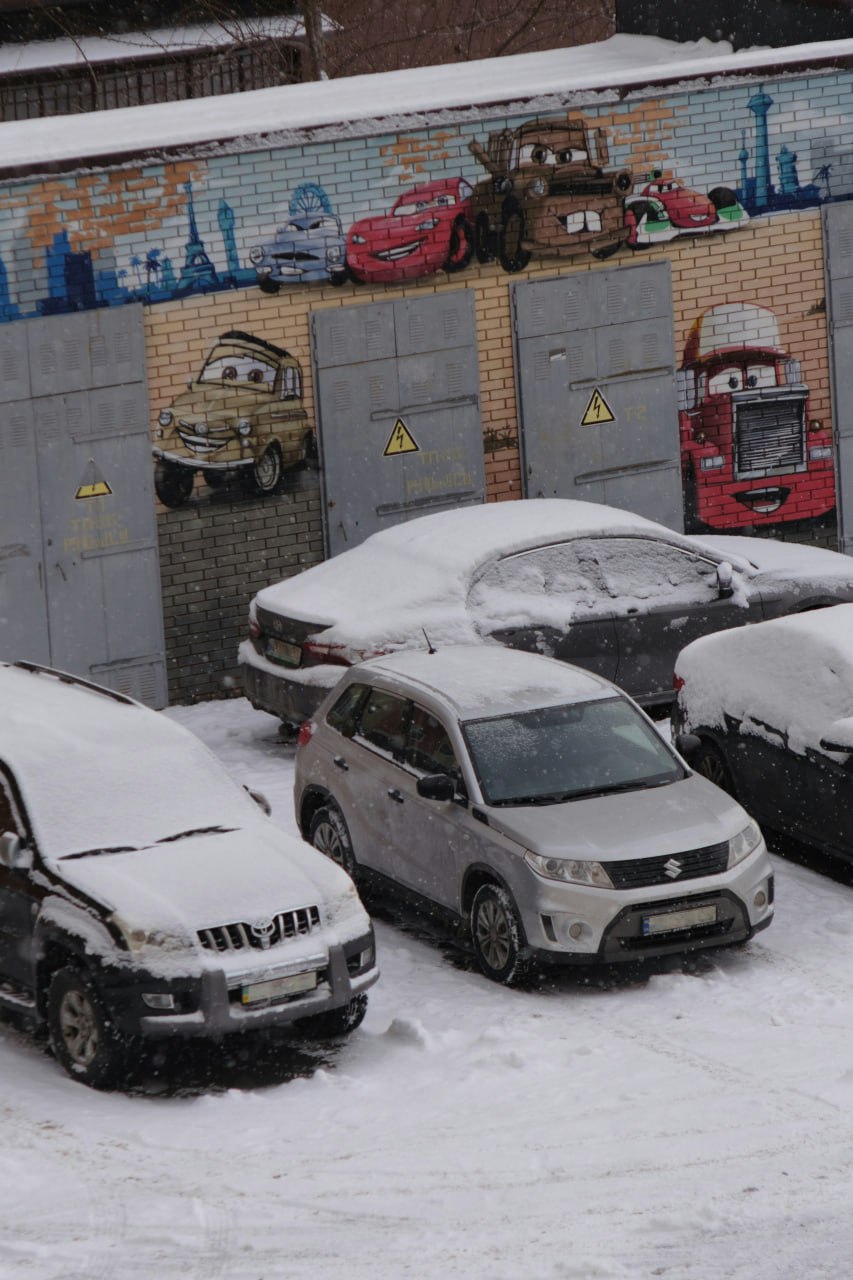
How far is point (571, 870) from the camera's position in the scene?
10.6m

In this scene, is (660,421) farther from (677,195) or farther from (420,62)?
(420,62)

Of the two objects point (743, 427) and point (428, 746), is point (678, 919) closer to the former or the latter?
point (428, 746)

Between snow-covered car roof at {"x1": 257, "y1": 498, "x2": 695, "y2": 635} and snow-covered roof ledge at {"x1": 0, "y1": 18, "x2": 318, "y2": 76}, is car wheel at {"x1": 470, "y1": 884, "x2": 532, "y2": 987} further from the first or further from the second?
snow-covered roof ledge at {"x1": 0, "y1": 18, "x2": 318, "y2": 76}

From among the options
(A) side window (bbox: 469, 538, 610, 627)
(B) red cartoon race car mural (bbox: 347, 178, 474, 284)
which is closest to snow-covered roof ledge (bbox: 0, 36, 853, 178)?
(B) red cartoon race car mural (bbox: 347, 178, 474, 284)

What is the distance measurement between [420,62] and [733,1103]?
33.3m

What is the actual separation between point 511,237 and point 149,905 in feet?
31.7

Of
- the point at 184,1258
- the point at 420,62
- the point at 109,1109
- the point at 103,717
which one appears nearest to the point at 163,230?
the point at 103,717

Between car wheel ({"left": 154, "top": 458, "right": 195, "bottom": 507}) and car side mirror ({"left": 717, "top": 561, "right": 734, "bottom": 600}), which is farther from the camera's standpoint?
car wheel ({"left": 154, "top": 458, "right": 195, "bottom": 507})

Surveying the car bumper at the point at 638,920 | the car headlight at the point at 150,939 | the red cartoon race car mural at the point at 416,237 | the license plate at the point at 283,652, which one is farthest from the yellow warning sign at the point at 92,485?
the car headlight at the point at 150,939

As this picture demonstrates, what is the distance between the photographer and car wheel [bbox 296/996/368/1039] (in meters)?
10.1

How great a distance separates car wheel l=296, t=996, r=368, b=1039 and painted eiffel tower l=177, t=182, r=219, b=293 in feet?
27.3

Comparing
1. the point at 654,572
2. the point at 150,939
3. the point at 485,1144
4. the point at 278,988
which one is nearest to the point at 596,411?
the point at 654,572

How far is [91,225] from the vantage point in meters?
16.4

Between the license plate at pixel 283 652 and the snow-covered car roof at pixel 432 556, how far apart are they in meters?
0.24
